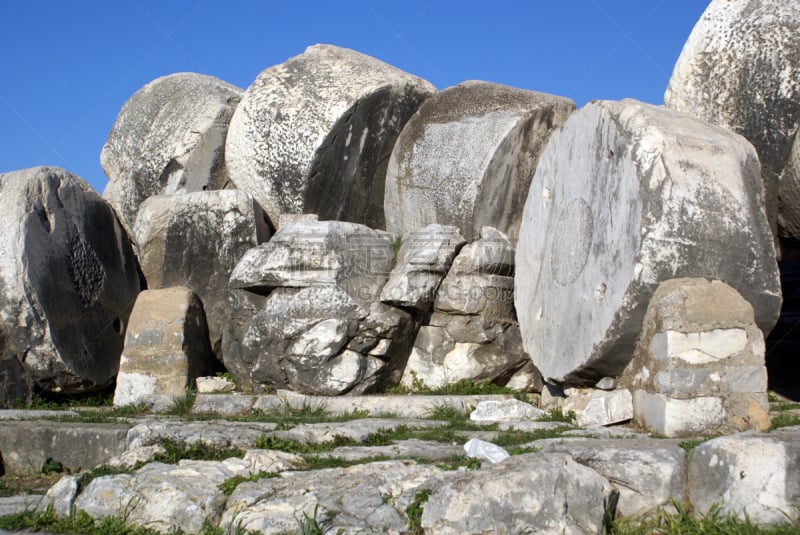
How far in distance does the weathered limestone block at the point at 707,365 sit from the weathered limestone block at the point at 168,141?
497cm

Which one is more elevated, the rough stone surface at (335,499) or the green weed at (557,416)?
the green weed at (557,416)

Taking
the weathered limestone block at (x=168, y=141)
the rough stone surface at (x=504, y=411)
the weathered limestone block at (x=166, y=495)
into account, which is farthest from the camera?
the weathered limestone block at (x=168, y=141)

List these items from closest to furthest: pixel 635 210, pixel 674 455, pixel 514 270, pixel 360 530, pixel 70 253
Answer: pixel 360 530
pixel 674 455
pixel 635 210
pixel 514 270
pixel 70 253

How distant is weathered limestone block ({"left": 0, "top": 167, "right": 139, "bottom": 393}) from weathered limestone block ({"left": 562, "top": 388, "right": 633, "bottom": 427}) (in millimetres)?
4025

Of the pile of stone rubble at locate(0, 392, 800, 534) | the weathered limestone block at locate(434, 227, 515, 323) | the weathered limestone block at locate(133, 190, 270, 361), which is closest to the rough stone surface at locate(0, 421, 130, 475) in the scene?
the pile of stone rubble at locate(0, 392, 800, 534)

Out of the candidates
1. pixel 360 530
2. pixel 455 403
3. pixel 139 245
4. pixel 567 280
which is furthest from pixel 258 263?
pixel 360 530

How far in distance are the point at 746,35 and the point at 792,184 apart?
3.45 ft

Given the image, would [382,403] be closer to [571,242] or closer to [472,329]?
[472,329]

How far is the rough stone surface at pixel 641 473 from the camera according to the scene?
3.66 metres

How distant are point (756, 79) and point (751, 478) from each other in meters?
3.40

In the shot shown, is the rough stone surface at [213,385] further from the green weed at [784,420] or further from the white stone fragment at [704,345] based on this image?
the green weed at [784,420]

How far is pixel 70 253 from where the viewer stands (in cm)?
731

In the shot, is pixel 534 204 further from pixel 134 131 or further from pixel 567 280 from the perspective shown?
pixel 134 131

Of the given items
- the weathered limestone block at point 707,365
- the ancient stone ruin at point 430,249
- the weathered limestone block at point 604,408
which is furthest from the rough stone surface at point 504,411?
the weathered limestone block at point 707,365
